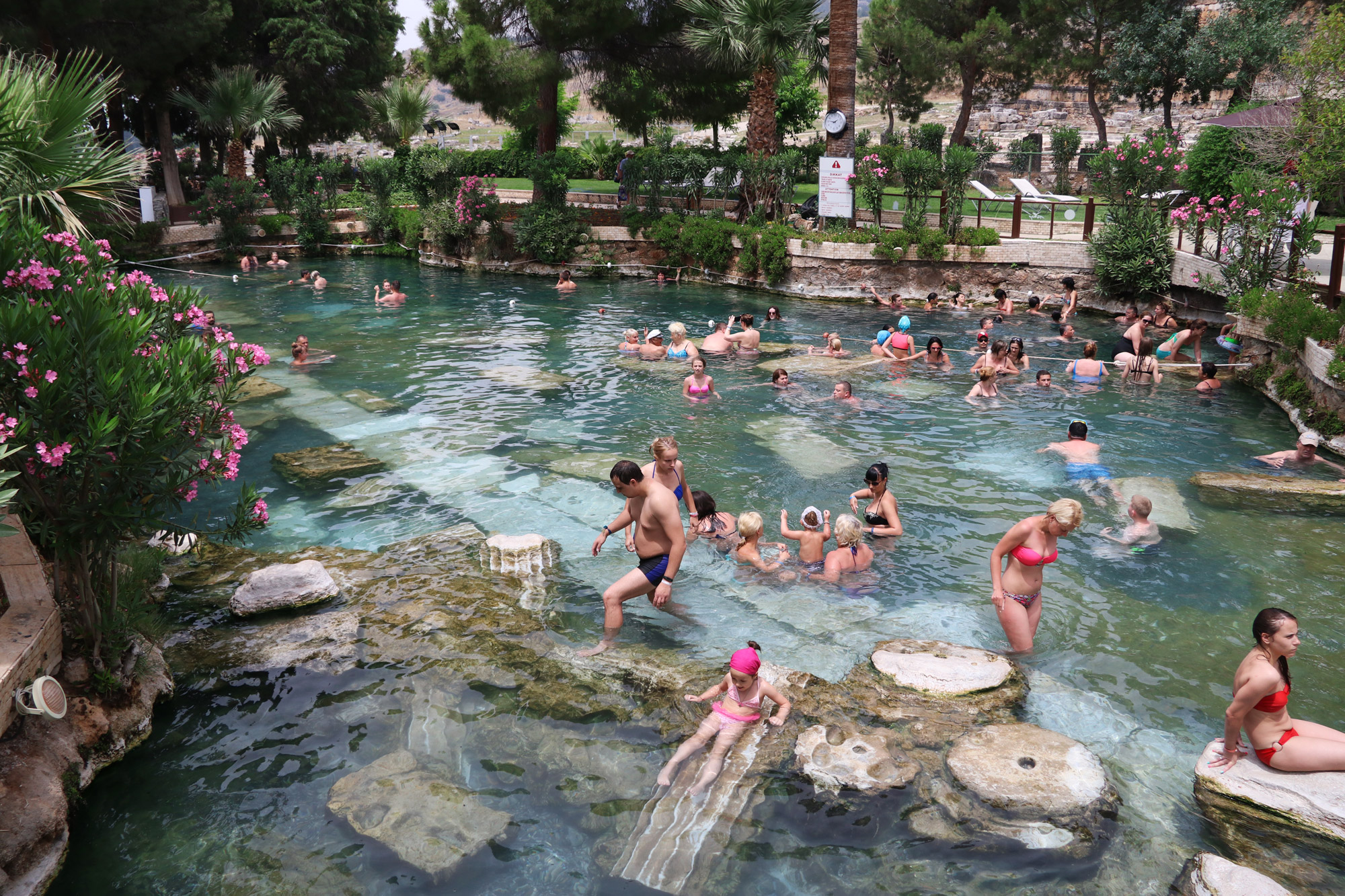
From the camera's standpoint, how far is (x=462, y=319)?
22.4 metres

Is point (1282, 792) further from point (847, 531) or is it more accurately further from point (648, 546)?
point (648, 546)

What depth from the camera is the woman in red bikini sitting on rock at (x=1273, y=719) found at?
550 cm

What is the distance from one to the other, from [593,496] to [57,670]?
6008mm

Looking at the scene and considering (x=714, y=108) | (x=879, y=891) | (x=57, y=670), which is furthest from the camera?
(x=714, y=108)

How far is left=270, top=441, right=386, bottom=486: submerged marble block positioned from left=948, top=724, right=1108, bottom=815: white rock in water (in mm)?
8620

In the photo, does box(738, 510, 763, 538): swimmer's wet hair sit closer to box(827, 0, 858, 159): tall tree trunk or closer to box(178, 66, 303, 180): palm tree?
box(827, 0, 858, 159): tall tree trunk

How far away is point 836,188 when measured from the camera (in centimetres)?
2381

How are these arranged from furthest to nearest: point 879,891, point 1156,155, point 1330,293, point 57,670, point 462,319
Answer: point 462,319 → point 1156,155 → point 1330,293 → point 57,670 → point 879,891

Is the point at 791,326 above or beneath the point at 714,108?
beneath

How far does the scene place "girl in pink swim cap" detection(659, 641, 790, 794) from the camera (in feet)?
20.0

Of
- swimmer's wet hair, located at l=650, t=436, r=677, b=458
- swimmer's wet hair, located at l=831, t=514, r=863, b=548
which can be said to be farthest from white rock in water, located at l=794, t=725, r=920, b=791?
swimmer's wet hair, located at l=650, t=436, r=677, b=458

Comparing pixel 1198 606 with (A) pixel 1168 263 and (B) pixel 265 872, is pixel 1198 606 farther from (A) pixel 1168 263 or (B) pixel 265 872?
(A) pixel 1168 263

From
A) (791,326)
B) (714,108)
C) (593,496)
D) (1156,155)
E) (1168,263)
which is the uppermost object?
(714,108)

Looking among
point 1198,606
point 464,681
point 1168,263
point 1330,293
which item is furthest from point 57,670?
point 1168,263
